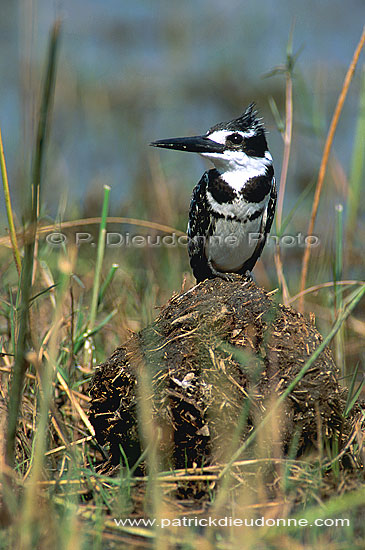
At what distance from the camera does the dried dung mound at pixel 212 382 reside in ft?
8.72

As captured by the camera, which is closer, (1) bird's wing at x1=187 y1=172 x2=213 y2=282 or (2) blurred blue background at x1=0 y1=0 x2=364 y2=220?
(1) bird's wing at x1=187 y1=172 x2=213 y2=282

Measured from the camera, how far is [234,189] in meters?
4.01

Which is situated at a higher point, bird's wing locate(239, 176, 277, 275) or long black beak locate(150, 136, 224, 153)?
long black beak locate(150, 136, 224, 153)

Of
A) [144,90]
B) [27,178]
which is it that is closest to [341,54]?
[144,90]

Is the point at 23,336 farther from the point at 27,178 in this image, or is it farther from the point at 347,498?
the point at 347,498

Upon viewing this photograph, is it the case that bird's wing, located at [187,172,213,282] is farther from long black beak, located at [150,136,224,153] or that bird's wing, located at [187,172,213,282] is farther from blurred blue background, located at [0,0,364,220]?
blurred blue background, located at [0,0,364,220]

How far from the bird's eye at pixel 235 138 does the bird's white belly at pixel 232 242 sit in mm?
433

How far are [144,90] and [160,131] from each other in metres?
1.43

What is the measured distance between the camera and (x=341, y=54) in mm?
10172

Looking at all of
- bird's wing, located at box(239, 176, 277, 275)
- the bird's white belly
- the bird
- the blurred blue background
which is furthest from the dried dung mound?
the blurred blue background

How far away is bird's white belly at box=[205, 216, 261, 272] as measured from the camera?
161 inches

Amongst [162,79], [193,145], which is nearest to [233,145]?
[193,145]

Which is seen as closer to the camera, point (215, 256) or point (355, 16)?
point (215, 256)

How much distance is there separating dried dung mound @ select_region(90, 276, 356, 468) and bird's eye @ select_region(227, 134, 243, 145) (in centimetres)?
125
